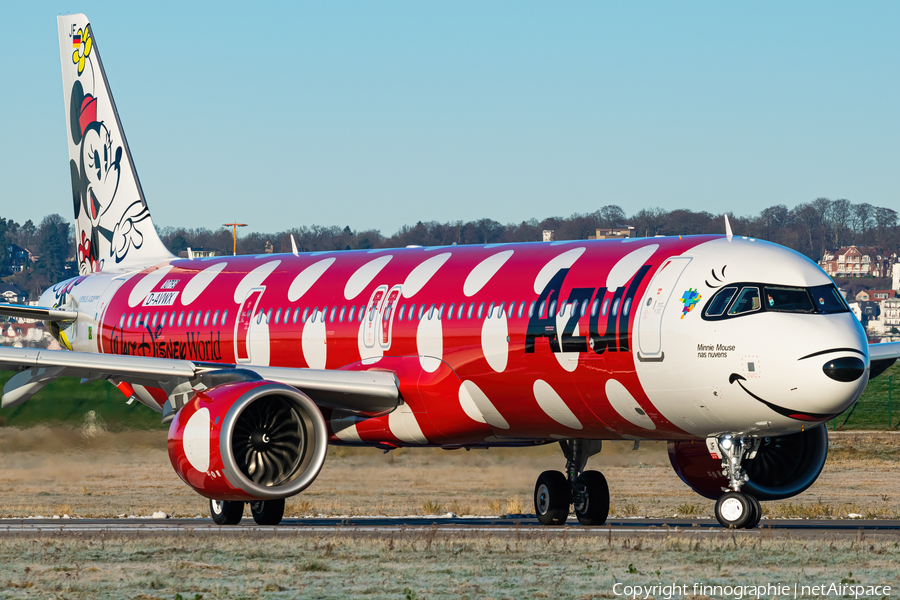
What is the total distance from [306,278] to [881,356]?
34.8 ft

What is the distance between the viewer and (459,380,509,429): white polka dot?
22438mm

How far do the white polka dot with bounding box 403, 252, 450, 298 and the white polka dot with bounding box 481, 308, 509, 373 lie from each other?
7.53 feet

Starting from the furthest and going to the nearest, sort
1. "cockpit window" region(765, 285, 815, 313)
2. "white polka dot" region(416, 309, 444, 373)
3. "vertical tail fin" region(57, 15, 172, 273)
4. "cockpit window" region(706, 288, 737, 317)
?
"vertical tail fin" region(57, 15, 172, 273) < "white polka dot" region(416, 309, 444, 373) < "cockpit window" region(706, 288, 737, 317) < "cockpit window" region(765, 285, 815, 313)

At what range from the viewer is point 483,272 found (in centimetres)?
2356

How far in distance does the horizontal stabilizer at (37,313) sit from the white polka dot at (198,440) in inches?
355

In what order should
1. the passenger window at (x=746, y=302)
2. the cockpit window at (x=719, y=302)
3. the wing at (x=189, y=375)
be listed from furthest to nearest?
the wing at (x=189, y=375) < the cockpit window at (x=719, y=302) < the passenger window at (x=746, y=302)

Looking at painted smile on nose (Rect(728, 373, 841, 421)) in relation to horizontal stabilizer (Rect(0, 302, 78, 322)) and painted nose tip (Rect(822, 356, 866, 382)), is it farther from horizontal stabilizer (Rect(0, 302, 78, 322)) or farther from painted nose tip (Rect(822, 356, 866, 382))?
horizontal stabilizer (Rect(0, 302, 78, 322))

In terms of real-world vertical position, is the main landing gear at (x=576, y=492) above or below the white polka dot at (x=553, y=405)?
below

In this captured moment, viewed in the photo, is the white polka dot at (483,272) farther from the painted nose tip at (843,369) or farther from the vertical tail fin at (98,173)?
the vertical tail fin at (98,173)

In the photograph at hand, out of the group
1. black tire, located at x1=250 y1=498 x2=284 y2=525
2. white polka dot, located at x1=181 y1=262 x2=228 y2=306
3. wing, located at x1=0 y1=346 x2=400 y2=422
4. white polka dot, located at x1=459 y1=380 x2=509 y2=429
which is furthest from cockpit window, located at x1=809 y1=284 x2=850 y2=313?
white polka dot, located at x1=181 y1=262 x2=228 y2=306

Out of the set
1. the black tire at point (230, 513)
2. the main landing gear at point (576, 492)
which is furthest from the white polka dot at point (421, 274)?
the black tire at point (230, 513)

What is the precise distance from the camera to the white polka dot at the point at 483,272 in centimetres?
2328

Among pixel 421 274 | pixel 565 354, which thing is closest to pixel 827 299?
pixel 565 354

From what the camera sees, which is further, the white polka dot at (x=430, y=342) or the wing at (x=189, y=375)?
the white polka dot at (x=430, y=342)
